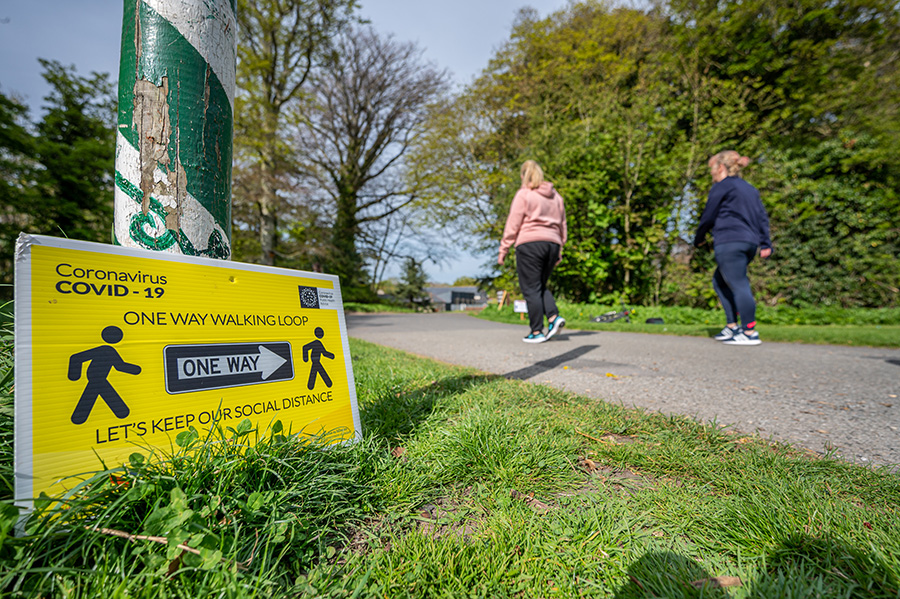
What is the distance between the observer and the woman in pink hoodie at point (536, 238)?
4547 mm

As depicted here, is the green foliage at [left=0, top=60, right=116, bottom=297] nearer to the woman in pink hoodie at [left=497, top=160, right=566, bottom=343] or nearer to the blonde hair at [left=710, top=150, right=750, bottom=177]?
the woman in pink hoodie at [left=497, top=160, right=566, bottom=343]

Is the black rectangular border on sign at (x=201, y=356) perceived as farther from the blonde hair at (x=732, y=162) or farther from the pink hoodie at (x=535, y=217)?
the blonde hair at (x=732, y=162)

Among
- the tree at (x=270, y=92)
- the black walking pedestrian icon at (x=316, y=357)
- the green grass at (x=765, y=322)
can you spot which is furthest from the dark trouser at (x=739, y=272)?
the tree at (x=270, y=92)

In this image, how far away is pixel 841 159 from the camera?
9719 mm

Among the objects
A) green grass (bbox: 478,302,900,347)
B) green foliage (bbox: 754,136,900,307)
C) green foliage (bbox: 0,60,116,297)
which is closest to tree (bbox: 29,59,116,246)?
green foliage (bbox: 0,60,116,297)

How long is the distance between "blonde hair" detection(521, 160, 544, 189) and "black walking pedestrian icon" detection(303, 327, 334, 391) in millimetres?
3915

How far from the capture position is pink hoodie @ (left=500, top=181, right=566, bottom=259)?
179 inches

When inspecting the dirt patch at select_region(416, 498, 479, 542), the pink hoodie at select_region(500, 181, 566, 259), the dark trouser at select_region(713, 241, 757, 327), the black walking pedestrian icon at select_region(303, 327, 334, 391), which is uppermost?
the pink hoodie at select_region(500, 181, 566, 259)

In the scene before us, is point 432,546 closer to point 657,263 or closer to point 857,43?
point 657,263

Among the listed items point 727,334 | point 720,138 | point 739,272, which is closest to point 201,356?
point 739,272

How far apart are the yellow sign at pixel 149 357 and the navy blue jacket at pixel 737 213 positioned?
205 inches

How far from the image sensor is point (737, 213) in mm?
4605

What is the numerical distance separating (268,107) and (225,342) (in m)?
13.7

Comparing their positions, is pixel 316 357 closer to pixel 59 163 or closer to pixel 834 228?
pixel 834 228
